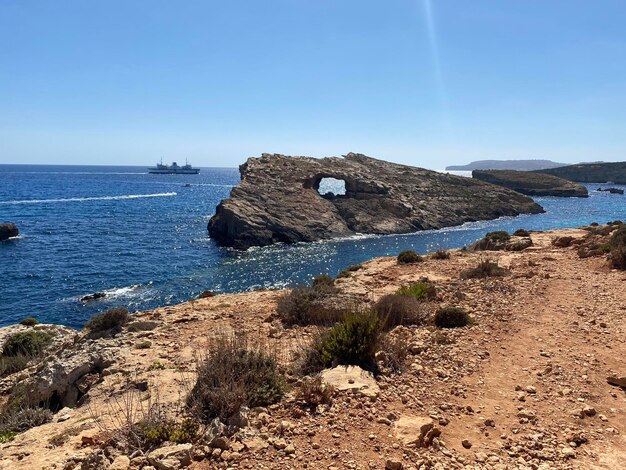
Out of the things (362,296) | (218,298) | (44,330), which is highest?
(362,296)

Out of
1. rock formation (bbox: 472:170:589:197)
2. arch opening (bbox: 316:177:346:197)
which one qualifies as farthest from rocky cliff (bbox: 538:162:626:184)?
arch opening (bbox: 316:177:346:197)

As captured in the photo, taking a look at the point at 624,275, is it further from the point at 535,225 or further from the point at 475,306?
the point at 535,225

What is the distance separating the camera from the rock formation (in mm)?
119219

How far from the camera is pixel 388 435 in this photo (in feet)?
20.5

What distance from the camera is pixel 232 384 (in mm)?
6938

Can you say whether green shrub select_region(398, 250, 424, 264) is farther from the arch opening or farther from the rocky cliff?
the rocky cliff

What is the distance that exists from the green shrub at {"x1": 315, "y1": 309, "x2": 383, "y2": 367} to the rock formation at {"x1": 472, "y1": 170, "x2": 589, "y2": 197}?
12928 centimetres

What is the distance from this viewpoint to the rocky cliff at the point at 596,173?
177 meters

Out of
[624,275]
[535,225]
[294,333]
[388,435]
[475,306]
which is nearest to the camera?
[388,435]

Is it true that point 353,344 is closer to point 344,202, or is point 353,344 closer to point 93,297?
point 93,297

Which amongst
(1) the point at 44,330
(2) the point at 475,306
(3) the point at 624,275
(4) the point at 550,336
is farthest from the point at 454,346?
(1) the point at 44,330

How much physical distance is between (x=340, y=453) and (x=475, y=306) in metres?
8.84

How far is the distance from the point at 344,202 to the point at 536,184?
86463 millimetres

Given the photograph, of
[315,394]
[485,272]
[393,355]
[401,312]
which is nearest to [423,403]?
[393,355]
